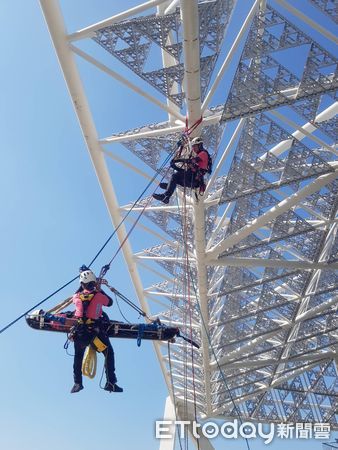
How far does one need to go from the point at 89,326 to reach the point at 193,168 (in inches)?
151

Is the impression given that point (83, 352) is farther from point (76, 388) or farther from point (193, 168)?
point (193, 168)

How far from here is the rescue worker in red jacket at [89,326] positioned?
337 inches

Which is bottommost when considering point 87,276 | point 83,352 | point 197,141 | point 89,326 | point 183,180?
point 83,352

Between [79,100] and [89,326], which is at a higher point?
[79,100]

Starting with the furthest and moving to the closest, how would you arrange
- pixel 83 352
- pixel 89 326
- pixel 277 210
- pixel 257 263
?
pixel 257 263 < pixel 277 210 < pixel 83 352 < pixel 89 326

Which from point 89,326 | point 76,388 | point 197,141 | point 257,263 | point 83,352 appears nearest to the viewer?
point 76,388

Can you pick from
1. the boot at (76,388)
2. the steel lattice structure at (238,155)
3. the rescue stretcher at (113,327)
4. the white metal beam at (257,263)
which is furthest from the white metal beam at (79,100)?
the boot at (76,388)

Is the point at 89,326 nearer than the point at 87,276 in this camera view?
Yes

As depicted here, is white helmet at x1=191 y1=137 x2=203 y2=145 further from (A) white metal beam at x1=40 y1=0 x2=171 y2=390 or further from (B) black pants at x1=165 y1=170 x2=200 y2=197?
(A) white metal beam at x1=40 y1=0 x2=171 y2=390

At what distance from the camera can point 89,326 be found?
859 centimetres

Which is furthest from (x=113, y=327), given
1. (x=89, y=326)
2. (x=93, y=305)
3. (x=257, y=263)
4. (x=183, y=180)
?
(x=257, y=263)

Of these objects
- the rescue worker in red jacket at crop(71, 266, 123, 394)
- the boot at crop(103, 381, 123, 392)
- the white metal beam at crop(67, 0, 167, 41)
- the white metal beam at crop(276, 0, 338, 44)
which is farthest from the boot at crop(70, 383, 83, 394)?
the white metal beam at crop(276, 0, 338, 44)

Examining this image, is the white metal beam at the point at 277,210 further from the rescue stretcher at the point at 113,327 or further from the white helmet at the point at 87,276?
the white helmet at the point at 87,276

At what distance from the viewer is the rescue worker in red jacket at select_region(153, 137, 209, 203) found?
399 inches
